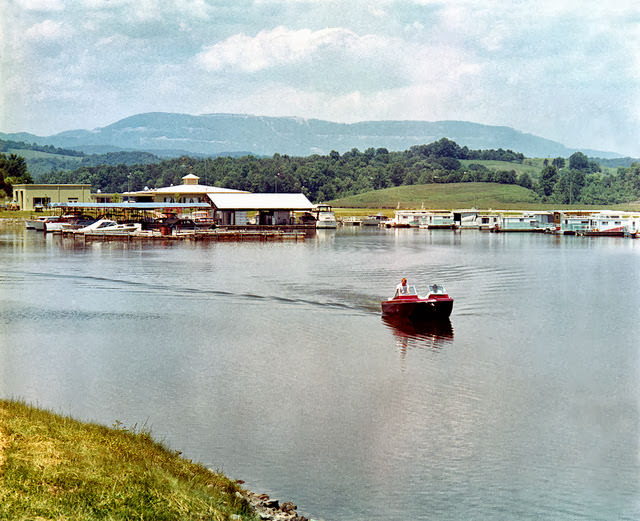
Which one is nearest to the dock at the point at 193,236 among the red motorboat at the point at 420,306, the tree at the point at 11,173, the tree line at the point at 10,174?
the tree line at the point at 10,174

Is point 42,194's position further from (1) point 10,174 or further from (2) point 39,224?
(2) point 39,224

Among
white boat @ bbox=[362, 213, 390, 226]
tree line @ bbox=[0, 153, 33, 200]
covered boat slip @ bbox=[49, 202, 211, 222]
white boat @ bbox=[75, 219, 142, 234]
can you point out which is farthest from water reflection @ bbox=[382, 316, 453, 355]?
tree line @ bbox=[0, 153, 33, 200]

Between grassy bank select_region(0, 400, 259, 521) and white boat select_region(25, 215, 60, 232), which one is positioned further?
white boat select_region(25, 215, 60, 232)

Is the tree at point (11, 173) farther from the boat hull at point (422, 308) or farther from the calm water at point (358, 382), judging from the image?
the boat hull at point (422, 308)

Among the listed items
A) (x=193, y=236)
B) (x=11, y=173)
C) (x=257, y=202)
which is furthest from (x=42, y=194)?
(x=193, y=236)

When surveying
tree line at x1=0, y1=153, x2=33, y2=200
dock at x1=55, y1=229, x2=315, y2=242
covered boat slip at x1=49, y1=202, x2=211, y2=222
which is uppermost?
tree line at x1=0, y1=153, x2=33, y2=200

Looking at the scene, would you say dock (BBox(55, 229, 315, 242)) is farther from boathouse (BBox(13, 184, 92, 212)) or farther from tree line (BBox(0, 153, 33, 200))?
tree line (BBox(0, 153, 33, 200))
